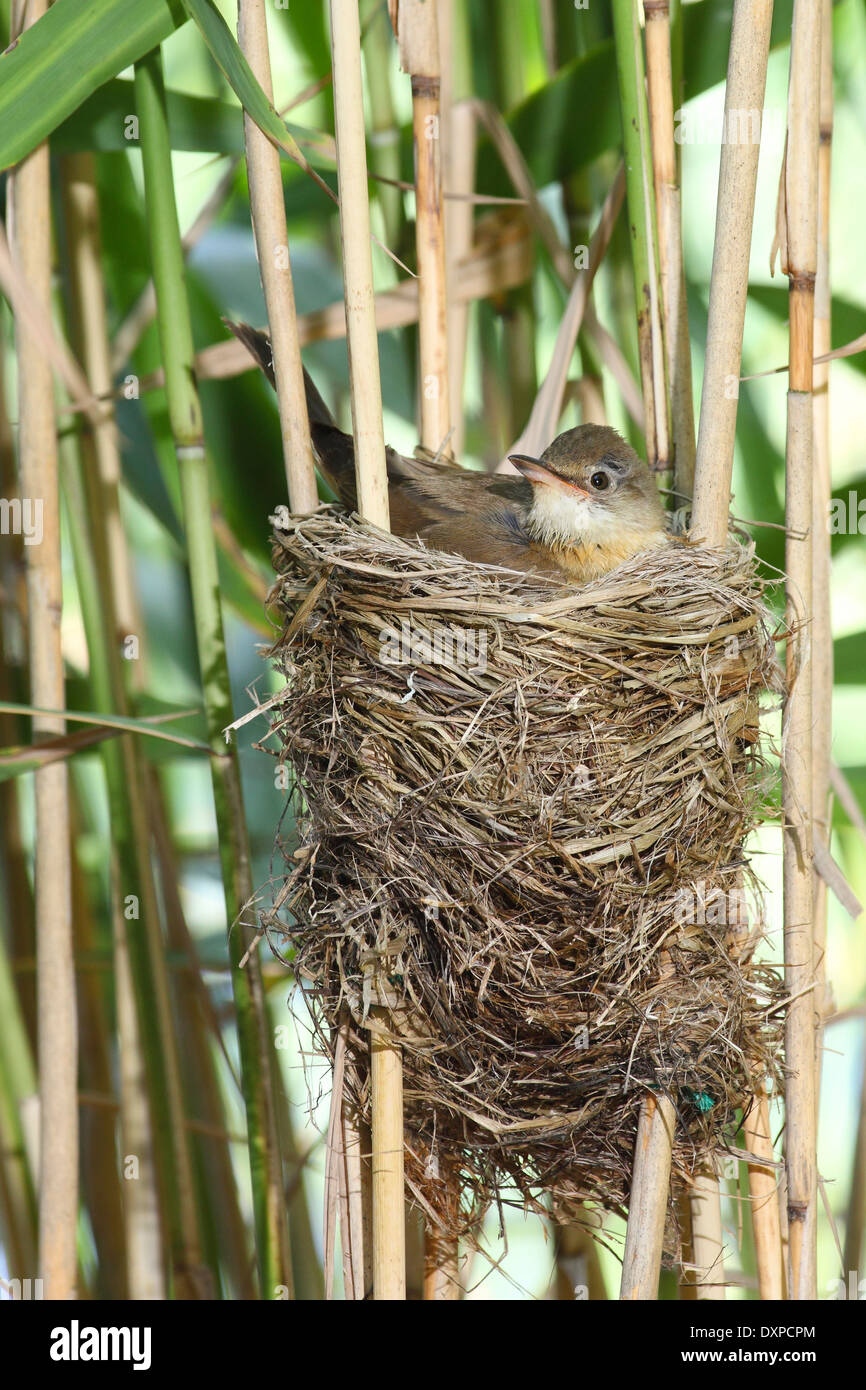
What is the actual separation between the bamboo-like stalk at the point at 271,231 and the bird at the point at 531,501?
0.69 ft

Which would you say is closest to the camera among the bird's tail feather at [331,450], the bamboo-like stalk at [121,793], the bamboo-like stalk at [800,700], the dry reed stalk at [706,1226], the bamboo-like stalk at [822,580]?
the bamboo-like stalk at [800,700]

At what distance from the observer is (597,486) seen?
158cm

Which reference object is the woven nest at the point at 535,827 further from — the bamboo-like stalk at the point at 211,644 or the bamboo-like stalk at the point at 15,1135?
the bamboo-like stalk at the point at 15,1135

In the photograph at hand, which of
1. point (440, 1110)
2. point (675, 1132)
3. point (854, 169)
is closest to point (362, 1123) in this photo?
point (440, 1110)

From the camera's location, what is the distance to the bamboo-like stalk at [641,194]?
1.34 m

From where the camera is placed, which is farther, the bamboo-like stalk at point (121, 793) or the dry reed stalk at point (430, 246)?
the bamboo-like stalk at point (121, 793)

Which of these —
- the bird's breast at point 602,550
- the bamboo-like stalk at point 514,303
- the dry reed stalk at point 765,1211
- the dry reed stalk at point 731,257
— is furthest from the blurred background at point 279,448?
the dry reed stalk at point 731,257

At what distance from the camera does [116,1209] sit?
198 centimetres

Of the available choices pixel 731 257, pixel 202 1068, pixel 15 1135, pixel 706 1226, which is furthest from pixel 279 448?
pixel 706 1226

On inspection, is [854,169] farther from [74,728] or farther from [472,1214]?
[472,1214]

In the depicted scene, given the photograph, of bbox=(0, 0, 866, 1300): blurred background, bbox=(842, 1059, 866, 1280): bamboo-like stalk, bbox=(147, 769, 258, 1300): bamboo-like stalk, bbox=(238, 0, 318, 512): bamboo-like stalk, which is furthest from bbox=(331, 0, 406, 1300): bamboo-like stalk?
bbox=(842, 1059, 866, 1280): bamboo-like stalk

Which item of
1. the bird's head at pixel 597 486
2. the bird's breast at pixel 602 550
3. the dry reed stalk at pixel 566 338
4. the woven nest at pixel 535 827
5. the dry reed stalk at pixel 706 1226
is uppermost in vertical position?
the dry reed stalk at pixel 566 338

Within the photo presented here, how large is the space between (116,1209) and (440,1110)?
0.91 meters

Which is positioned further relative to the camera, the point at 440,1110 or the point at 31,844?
the point at 31,844
